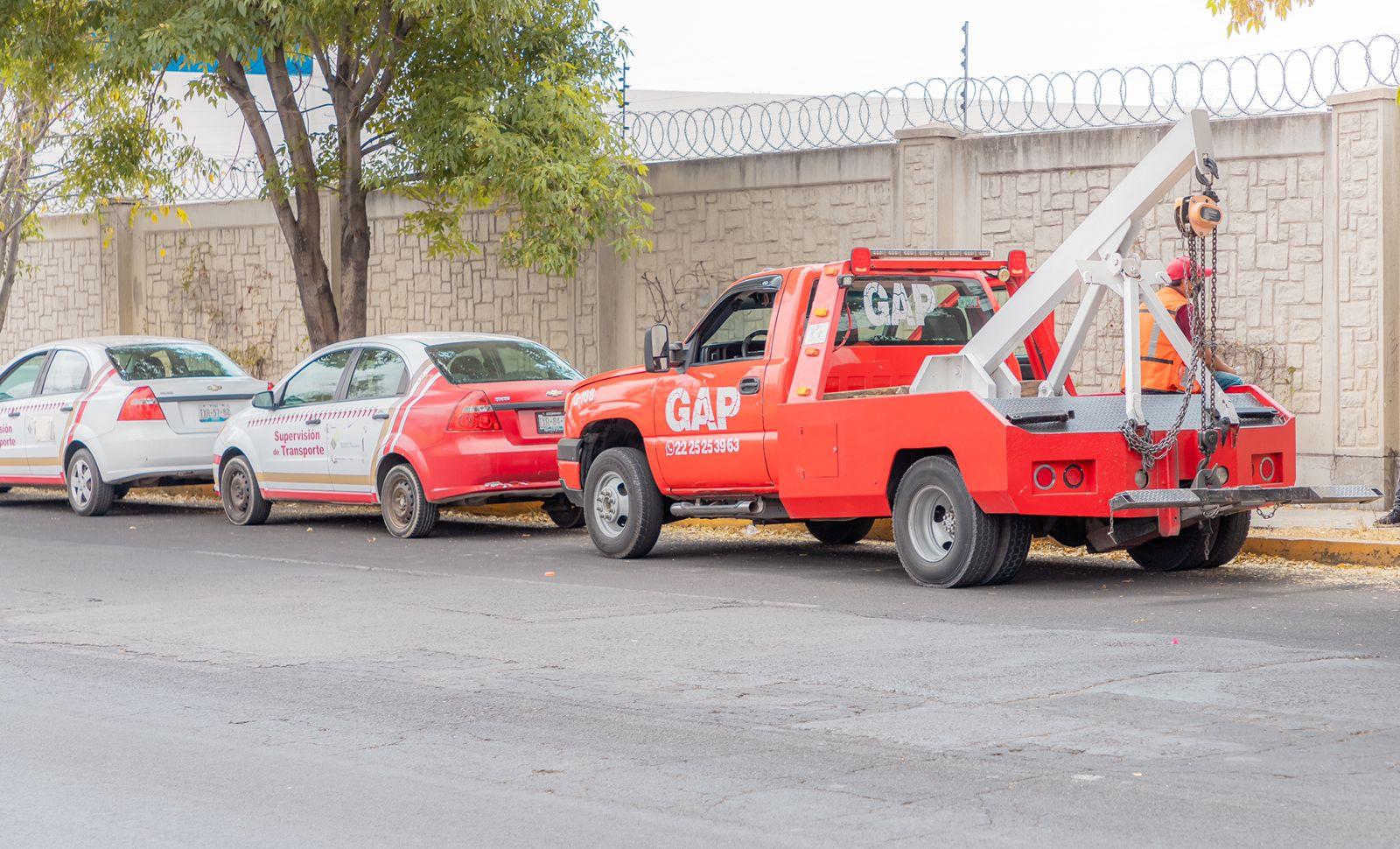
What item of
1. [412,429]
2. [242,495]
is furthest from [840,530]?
[242,495]

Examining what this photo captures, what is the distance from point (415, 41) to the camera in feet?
58.9

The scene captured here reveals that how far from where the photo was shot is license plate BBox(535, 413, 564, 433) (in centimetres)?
1407

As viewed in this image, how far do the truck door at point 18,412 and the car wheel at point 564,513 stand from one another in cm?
611

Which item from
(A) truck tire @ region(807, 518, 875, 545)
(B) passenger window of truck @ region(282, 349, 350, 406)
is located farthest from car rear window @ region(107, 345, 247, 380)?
(A) truck tire @ region(807, 518, 875, 545)

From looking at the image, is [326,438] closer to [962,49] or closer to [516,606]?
[516,606]

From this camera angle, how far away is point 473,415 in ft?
45.3

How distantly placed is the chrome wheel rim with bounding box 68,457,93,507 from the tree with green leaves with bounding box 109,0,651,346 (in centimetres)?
297

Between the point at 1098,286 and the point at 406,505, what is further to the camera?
the point at 406,505

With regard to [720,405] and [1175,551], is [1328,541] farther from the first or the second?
[720,405]

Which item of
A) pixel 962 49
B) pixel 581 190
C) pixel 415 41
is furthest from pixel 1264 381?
pixel 415 41

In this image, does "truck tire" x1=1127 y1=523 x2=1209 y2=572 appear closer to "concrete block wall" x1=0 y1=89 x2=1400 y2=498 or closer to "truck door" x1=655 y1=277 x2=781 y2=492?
"truck door" x1=655 y1=277 x2=781 y2=492

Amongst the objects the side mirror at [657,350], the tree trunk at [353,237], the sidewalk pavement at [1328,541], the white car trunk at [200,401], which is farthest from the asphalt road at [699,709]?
the tree trunk at [353,237]

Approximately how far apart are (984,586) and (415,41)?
999cm

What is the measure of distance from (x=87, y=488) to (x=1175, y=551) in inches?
422
